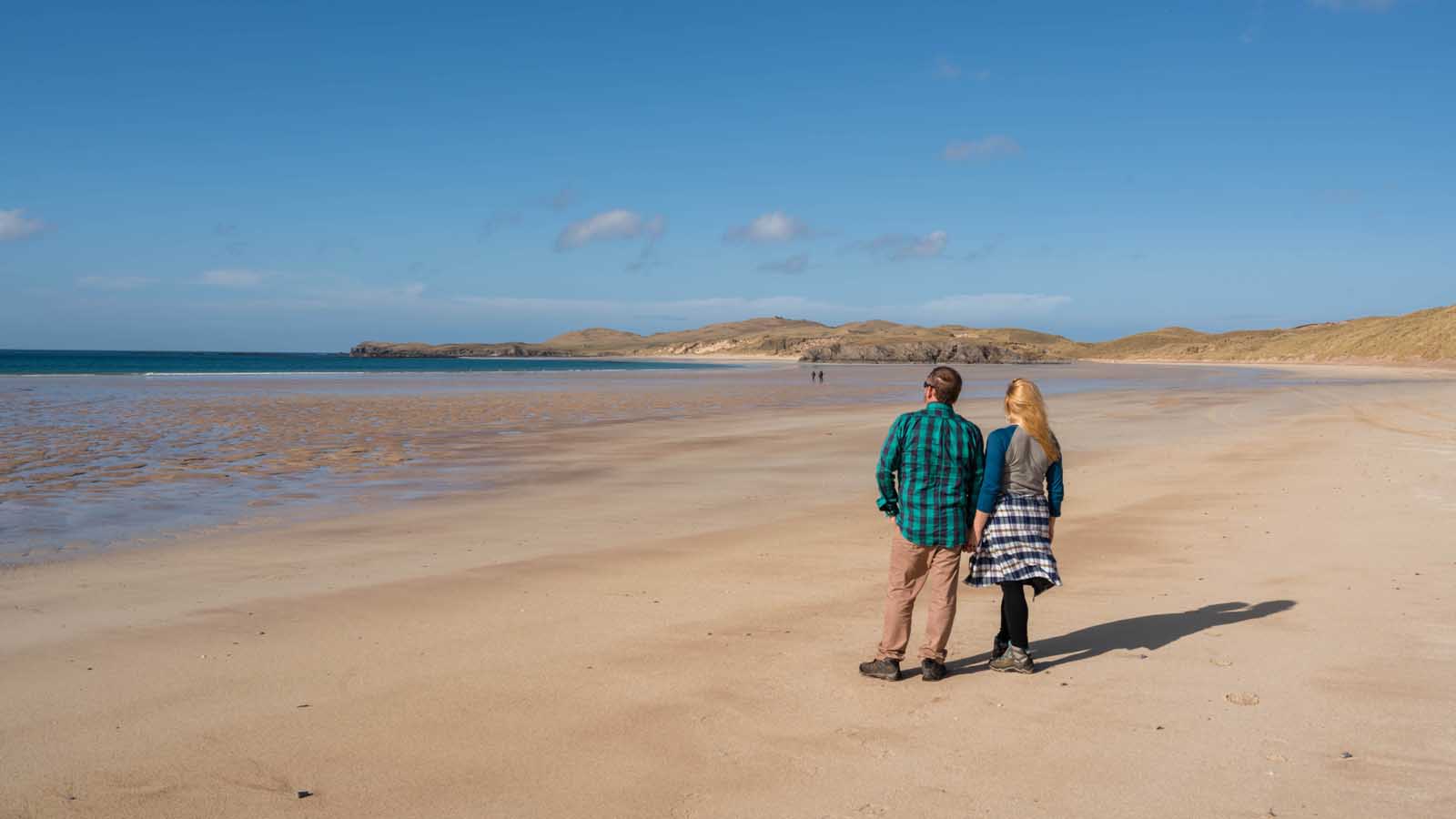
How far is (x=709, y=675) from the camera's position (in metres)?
5.86

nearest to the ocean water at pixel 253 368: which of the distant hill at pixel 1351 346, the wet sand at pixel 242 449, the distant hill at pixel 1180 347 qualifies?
the distant hill at pixel 1180 347

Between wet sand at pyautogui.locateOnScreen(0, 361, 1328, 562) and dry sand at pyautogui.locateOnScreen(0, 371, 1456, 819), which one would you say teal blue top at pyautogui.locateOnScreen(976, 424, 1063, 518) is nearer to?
dry sand at pyautogui.locateOnScreen(0, 371, 1456, 819)

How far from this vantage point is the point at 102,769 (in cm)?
455

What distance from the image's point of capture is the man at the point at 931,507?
5.73 metres

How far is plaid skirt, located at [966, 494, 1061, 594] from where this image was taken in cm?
579

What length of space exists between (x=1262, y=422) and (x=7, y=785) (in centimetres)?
2633

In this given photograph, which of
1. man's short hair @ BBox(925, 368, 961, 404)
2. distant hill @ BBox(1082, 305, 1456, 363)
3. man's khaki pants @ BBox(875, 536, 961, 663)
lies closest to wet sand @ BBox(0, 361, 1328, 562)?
man's khaki pants @ BBox(875, 536, 961, 663)

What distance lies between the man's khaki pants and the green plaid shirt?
0.34ft

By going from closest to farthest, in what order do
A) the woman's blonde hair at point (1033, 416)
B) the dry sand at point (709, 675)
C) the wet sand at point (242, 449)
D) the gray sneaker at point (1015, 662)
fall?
the dry sand at point (709, 675) → the woman's blonde hair at point (1033, 416) → the gray sneaker at point (1015, 662) → the wet sand at point (242, 449)

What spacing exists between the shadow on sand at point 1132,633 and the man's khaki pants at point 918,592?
0.28 meters

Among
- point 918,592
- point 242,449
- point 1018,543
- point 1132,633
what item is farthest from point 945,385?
point 242,449

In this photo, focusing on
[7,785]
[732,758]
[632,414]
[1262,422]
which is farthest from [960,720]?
[632,414]

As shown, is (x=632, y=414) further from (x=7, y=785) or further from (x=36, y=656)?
(x=7, y=785)

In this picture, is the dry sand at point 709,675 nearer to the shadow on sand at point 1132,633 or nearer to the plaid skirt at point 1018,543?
the shadow on sand at point 1132,633
